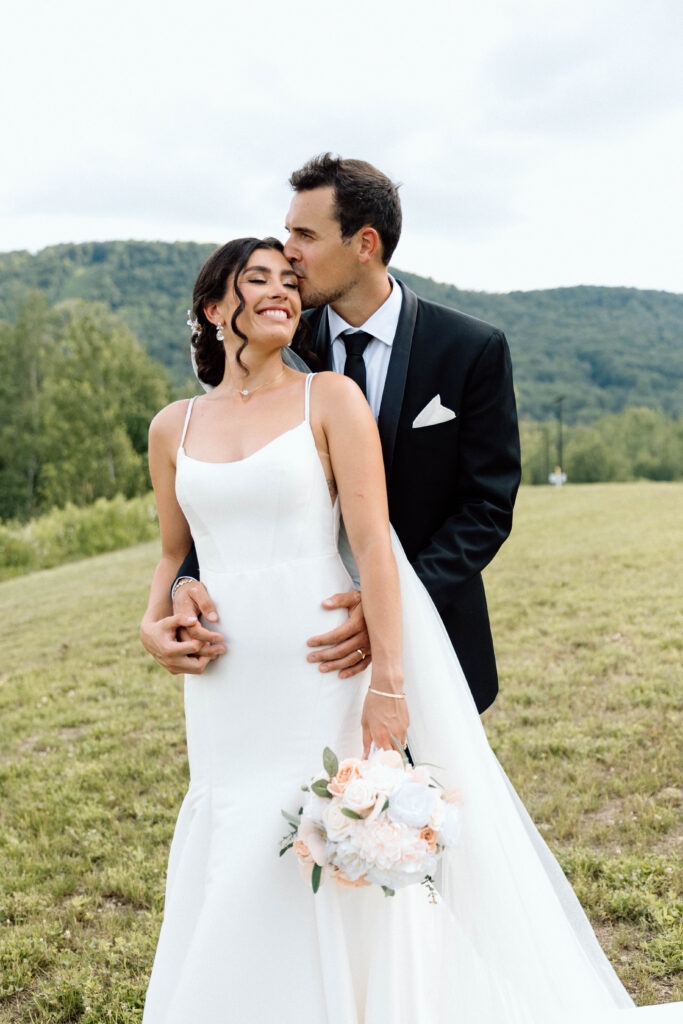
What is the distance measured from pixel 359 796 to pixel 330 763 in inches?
5.6

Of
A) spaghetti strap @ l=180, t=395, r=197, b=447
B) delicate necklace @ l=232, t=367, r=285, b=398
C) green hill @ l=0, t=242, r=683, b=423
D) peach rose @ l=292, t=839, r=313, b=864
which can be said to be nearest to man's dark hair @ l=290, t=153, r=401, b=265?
delicate necklace @ l=232, t=367, r=285, b=398

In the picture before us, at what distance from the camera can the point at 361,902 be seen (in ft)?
8.22

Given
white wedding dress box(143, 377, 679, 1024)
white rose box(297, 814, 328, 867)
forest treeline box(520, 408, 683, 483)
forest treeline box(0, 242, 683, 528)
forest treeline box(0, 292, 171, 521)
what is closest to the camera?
white rose box(297, 814, 328, 867)

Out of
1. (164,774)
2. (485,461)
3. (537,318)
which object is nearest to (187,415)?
(485,461)

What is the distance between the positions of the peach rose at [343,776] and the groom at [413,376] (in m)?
0.69

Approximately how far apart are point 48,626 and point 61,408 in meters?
29.1

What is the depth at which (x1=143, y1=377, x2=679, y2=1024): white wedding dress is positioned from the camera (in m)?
2.44

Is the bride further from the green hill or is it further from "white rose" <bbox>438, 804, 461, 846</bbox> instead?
the green hill

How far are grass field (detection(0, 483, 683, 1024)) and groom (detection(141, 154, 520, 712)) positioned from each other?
5.92 ft

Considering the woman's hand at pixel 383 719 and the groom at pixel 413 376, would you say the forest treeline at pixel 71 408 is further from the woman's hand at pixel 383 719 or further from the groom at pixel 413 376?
the woman's hand at pixel 383 719

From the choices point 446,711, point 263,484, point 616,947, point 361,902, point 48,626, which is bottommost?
point 48,626

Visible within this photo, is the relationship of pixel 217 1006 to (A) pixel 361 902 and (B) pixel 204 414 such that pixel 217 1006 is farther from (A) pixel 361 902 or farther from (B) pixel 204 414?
(B) pixel 204 414

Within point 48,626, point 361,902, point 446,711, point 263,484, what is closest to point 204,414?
point 263,484

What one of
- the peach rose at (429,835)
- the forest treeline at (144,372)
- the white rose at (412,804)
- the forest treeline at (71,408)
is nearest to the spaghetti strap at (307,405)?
the white rose at (412,804)
